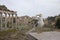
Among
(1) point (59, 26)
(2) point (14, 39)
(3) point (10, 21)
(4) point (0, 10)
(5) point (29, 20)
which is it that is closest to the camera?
(2) point (14, 39)

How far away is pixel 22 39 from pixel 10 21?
12.6m

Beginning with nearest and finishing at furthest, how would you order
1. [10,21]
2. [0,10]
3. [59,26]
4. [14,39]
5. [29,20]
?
[14,39], [0,10], [59,26], [10,21], [29,20]

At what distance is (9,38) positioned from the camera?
10023 mm

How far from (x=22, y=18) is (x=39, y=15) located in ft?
24.4

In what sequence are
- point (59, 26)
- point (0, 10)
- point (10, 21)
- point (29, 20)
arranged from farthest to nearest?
1. point (29, 20)
2. point (10, 21)
3. point (59, 26)
4. point (0, 10)

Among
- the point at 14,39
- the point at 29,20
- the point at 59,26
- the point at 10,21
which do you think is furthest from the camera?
the point at 29,20

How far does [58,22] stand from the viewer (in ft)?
65.7

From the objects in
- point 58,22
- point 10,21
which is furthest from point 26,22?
point 58,22

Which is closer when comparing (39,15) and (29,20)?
(39,15)

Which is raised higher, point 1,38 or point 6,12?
point 6,12

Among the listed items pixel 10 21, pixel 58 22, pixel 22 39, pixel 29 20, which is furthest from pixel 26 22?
pixel 22 39

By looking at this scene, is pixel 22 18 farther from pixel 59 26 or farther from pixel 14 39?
pixel 14 39

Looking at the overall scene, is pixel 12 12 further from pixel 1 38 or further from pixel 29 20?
pixel 1 38

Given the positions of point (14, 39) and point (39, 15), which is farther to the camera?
point (39, 15)
